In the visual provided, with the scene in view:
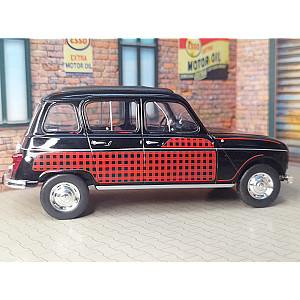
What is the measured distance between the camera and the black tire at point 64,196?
5617 mm

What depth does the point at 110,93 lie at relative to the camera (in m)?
5.81

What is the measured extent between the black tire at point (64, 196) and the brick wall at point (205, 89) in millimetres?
3153

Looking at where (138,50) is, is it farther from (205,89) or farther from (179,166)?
(179,166)

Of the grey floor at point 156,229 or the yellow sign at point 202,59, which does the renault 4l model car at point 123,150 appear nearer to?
the grey floor at point 156,229

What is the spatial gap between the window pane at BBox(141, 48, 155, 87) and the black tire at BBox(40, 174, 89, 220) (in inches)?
111

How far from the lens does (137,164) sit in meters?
5.73

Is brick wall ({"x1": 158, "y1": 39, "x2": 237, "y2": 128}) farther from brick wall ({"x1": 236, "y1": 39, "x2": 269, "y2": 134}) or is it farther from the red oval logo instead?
the red oval logo

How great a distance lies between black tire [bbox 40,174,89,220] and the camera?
5.62 m

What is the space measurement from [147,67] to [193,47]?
1113mm

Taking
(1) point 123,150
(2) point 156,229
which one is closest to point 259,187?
(2) point 156,229

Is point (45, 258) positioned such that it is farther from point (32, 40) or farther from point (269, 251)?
point (32, 40)

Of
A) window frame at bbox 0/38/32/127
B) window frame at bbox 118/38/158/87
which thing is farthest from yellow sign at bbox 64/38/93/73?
window frame at bbox 0/38/32/127

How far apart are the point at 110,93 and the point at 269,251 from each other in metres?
2.56

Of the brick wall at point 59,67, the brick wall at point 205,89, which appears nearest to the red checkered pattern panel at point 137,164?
the brick wall at point 59,67
